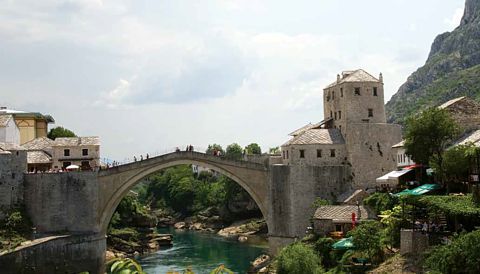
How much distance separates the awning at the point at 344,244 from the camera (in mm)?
32688

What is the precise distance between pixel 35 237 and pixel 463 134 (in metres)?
30.2

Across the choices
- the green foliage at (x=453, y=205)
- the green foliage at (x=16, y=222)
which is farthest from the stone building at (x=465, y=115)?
the green foliage at (x=16, y=222)

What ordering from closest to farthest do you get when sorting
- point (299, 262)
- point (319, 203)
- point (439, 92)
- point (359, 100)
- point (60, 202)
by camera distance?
1. point (299, 262)
2. point (319, 203)
3. point (60, 202)
4. point (359, 100)
5. point (439, 92)

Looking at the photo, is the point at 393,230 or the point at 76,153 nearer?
the point at 393,230

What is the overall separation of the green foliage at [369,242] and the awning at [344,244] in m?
1.23

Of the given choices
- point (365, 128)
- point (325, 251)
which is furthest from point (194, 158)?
point (325, 251)

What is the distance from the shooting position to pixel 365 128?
46.3m

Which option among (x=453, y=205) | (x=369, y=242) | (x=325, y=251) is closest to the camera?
(x=453, y=205)

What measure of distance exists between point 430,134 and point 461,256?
47.6ft

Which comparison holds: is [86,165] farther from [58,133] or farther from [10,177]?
[58,133]

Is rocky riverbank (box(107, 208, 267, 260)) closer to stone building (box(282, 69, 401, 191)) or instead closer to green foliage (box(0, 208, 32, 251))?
green foliage (box(0, 208, 32, 251))

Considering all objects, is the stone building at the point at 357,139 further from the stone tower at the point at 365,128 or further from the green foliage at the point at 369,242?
the green foliage at the point at 369,242

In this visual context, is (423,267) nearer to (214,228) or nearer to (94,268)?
(94,268)

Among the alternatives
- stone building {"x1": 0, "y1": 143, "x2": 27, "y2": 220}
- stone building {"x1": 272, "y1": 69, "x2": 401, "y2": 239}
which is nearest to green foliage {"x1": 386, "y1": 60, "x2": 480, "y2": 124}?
stone building {"x1": 272, "y1": 69, "x2": 401, "y2": 239}
